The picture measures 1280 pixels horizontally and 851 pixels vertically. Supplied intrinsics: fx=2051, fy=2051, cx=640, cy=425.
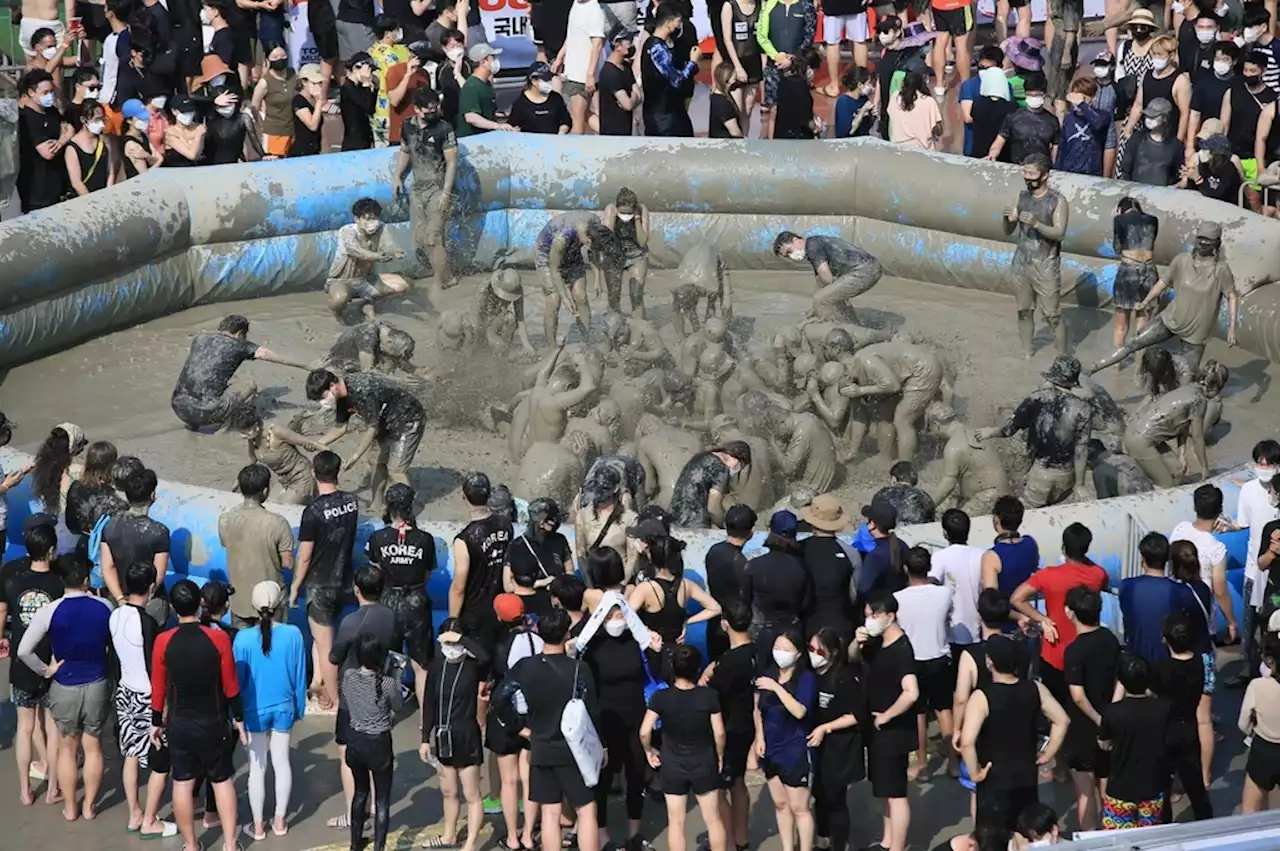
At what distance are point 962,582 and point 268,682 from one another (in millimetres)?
2652

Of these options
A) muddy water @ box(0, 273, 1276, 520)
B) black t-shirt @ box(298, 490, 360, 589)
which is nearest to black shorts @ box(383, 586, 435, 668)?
black t-shirt @ box(298, 490, 360, 589)

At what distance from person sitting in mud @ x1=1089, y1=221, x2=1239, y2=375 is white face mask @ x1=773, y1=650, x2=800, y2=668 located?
492cm

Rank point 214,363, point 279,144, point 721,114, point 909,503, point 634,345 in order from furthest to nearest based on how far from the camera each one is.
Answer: point 721,114, point 279,144, point 634,345, point 214,363, point 909,503

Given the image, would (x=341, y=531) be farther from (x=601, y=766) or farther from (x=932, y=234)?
(x=932, y=234)

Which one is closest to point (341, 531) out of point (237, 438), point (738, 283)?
point (237, 438)

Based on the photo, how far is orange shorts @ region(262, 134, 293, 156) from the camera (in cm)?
1463

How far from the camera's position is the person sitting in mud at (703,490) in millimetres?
9070

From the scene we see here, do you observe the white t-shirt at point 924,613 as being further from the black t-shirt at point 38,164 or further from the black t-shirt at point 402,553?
the black t-shirt at point 38,164

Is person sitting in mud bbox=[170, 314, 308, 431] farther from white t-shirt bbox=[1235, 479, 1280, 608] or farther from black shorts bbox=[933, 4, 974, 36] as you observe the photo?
black shorts bbox=[933, 4, 974, 36]

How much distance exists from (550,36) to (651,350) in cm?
548

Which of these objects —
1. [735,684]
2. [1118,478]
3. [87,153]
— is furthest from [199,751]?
[87,153]

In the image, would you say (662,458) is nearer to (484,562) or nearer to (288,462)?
(288,462)

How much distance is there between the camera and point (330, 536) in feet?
27.3

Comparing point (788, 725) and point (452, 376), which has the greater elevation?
point (788, 725)
